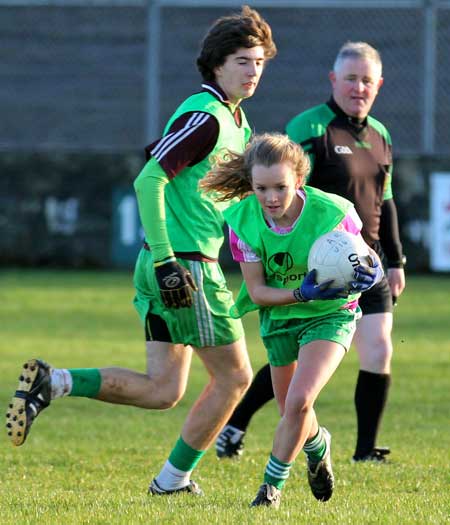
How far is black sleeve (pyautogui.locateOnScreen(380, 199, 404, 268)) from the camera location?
7688 mm

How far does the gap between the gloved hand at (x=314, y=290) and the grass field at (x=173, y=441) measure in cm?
87

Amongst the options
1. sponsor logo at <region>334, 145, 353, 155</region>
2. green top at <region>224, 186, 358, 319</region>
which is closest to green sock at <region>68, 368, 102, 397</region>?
green top at <region>224, 186, 358, 319</region>

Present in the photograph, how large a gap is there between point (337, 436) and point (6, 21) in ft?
43.6

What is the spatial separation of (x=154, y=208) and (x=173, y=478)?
1292 millimetres

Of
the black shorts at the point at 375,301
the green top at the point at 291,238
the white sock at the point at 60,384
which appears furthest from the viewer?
the black shorts at the point at 375,301

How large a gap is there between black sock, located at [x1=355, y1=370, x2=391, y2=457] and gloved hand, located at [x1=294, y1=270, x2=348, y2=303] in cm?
211

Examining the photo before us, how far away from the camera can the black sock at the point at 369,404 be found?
24.1ft

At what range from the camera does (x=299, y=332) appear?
18.7 ft

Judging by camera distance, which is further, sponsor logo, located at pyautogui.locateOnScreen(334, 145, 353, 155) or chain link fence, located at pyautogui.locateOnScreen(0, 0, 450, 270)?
chain link fence, located at pyautogui.locateOnScreen(0, 0, 450, 270)

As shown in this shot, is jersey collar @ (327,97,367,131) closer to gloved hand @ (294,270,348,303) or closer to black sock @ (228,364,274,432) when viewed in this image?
black sock @ (228,364,274,432)

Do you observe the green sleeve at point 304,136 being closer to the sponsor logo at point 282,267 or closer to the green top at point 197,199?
the green top at point 197,199

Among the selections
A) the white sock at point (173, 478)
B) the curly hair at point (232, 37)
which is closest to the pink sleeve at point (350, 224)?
the curly hair at point (232, 37)

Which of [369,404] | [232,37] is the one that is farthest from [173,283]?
[369,404]

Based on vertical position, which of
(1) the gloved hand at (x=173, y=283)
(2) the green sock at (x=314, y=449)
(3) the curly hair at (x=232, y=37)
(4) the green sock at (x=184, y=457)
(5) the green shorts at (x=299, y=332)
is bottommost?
(4) the green sock at (x=184, y=457)
